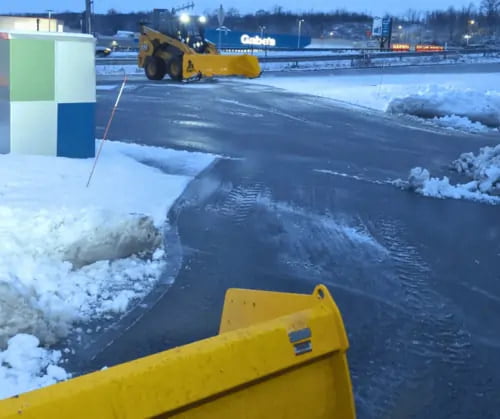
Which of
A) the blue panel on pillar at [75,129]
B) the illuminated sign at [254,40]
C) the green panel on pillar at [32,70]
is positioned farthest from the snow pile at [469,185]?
the illuminated sign at [254,40]

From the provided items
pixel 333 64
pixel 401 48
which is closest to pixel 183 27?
pixel 333 64

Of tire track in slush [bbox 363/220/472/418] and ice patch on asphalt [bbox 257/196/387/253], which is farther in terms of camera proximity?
ice patch on asphalt [bbox 257/196/387/253]

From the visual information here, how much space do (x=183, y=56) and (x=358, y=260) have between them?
21.2 metres

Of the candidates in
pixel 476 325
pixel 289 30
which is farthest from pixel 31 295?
pixel 289 30

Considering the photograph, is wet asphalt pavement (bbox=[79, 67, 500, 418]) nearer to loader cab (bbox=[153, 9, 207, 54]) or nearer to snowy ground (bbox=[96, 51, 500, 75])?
loader cab (bbox=[153, 9, 207, 54])

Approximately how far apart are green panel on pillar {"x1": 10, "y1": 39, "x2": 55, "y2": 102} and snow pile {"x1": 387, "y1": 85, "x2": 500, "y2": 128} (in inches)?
566

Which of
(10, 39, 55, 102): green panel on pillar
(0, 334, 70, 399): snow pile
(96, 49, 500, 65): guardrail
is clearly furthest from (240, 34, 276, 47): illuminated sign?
(0, 334, 70, 399): snow pile

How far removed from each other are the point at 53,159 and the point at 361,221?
393cm

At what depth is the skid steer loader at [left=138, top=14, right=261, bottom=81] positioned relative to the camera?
26016 millimetres

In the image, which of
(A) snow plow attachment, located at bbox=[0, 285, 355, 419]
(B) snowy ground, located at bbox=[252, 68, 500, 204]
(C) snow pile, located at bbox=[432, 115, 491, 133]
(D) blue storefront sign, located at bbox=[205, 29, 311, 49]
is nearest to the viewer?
(A) snow plow attachment, located at bbox=[0, 285, 355, 419]

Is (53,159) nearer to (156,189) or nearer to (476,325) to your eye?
(156,189)

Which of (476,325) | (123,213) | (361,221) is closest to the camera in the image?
(476,325)

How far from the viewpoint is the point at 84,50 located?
9.35 metres

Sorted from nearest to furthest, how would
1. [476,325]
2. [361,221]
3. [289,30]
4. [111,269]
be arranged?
[476,325], [111,269], [361,221], [289,30]
